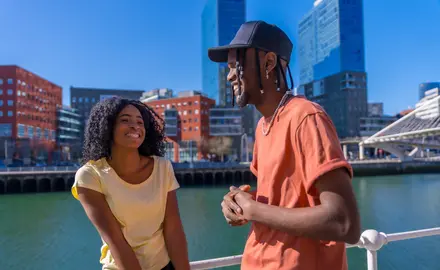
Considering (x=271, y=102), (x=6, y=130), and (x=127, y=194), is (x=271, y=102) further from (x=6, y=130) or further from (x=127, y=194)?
(x=6, y=130)

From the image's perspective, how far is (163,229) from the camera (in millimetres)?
2041

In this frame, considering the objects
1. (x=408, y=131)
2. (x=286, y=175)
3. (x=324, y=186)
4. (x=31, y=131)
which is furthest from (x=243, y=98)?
(x=31, y=131)

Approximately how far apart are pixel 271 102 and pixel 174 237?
1.05 m

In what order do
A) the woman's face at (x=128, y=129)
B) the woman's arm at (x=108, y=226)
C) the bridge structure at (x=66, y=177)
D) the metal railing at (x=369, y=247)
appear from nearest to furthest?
1. the woman's arm at (x=108, y=226)
2. the woman's face at (x=128, y=129)
3. the metal railing at (x=369, y=247)
4. the bridge structure at (x=66, y=177)

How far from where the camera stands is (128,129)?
1.96 m

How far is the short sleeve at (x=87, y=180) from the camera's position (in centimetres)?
180

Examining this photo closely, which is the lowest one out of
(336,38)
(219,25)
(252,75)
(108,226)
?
(108,226)

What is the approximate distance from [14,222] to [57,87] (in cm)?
6865

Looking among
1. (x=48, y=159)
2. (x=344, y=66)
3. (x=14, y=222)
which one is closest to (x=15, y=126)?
(x=48, y=159)

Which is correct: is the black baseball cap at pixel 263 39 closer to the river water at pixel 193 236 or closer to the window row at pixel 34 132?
the river water at pixel 193 236

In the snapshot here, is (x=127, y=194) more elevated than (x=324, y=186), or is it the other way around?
(x=324, y=186)

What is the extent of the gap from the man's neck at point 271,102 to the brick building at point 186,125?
68895 millimetres

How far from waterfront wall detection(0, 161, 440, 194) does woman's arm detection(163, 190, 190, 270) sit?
128 ft

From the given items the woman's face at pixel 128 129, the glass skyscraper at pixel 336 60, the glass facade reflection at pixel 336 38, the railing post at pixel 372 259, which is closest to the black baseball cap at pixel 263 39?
the woman's face at pixel 128 129
